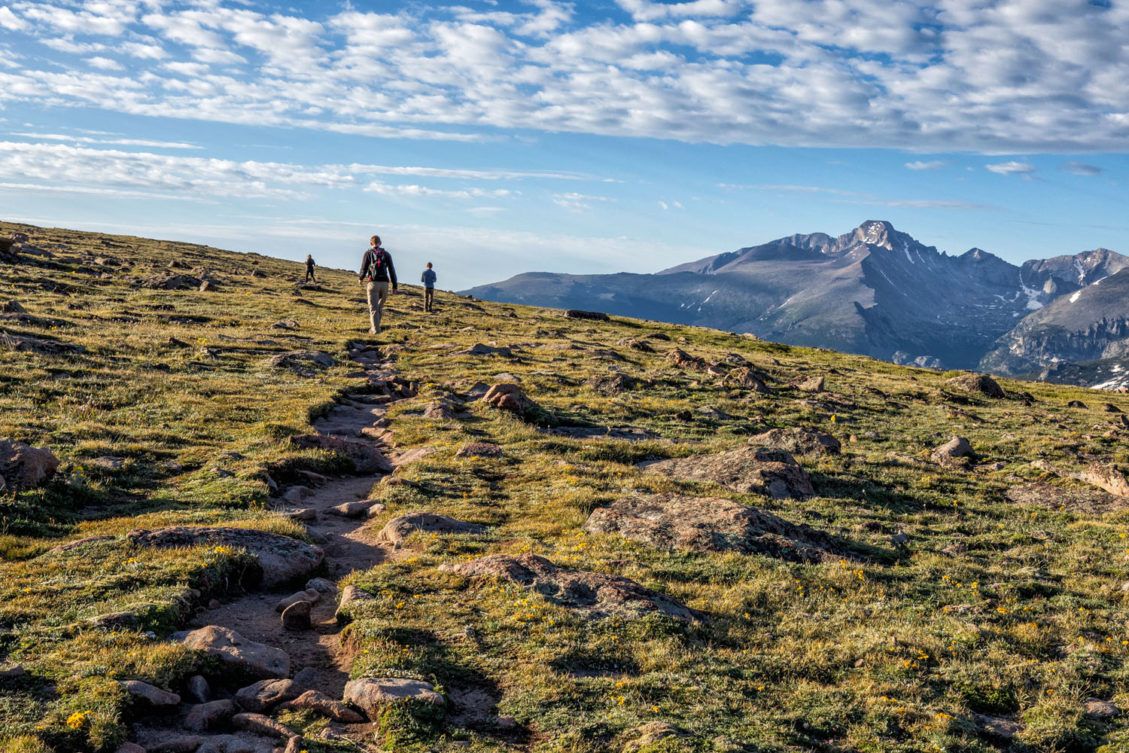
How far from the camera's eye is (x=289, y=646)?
1248 cm

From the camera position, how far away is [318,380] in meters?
34.8

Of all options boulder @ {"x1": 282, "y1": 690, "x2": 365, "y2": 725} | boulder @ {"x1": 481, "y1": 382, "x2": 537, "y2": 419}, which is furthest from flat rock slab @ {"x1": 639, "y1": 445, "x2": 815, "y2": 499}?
boulder @ {"x1": 282, "y1": 690, "x2": 365, "y2": 725}

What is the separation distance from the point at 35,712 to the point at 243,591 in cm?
504

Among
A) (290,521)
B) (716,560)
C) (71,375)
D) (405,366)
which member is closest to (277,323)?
(405,366)

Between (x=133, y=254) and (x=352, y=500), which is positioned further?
(x=133, y=254)

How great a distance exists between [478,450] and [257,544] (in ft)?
35.0

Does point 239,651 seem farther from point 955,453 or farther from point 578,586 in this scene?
point 955,453

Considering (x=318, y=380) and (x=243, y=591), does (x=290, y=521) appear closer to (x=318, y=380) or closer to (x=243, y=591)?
(x=243, y=591)

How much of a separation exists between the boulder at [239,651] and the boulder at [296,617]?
49.1 inches

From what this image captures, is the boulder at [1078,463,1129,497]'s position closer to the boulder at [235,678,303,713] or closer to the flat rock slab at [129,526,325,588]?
the flat rock slab at [129,526,325,588]

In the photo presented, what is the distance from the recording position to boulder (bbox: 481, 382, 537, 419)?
31.1 meters

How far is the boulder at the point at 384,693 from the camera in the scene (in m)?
10.3

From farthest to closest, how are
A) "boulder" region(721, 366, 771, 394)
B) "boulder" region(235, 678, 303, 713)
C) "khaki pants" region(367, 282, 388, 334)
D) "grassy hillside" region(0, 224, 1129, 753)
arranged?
"khaki pants" region(367, 282, 388, 334)
"boulder" region(721, 366, 771, 394)
"grassy hillside" region(0, 224, 1129, 753)
"boulder" region(235, 678, 303, 713)

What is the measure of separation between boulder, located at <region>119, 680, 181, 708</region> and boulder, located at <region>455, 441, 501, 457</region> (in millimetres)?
14646
